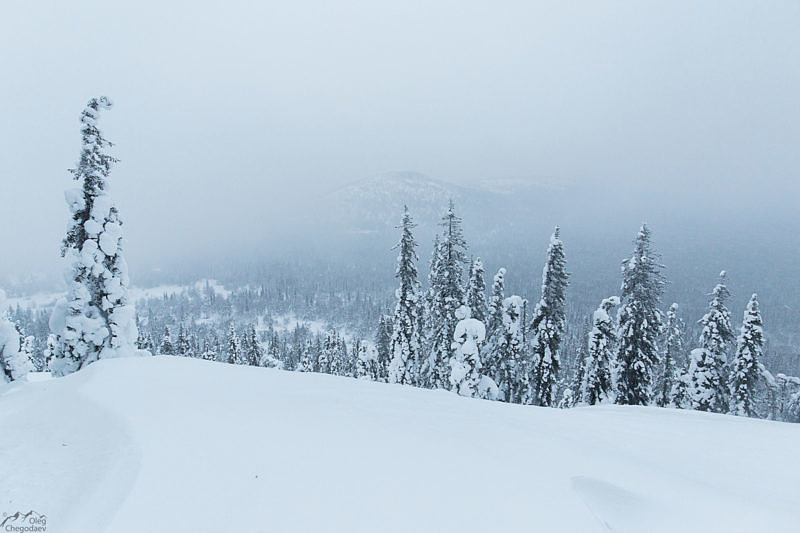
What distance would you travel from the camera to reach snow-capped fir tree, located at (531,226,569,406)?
22.7 meters

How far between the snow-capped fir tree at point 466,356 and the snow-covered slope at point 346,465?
1104cm

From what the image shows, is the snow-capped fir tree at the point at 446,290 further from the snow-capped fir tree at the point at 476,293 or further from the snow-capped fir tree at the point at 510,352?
the snow-capped fir tree at the point at 510,352

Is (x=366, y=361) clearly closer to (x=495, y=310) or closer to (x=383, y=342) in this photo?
(x=383, y=342)

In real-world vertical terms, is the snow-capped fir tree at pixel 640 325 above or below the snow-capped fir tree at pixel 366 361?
above

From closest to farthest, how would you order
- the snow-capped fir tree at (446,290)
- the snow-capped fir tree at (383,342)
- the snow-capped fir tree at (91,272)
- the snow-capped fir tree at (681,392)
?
the snow-capped fir tree at (91,272) → the snow-capped fir tree at (446,290) → the snow-capped fir tree at (681,392) → the snow-capped fir tree at (383,342)

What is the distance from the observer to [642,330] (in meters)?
21.7

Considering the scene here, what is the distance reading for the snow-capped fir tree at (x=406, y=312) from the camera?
23328mm

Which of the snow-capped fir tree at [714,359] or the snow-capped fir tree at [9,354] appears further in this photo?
the snow-capped fir tree at [714,359]

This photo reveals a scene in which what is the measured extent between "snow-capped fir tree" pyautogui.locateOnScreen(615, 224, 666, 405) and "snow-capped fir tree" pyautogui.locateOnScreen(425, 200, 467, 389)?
9905 mm

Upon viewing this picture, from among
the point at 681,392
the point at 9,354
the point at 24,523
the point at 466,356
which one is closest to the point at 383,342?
the point at 466,356

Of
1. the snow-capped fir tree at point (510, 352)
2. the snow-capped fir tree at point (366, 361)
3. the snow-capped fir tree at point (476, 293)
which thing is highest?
Answer: the snow-capped fir tree at point (476, 293)

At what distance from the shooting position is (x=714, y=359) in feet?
74.7

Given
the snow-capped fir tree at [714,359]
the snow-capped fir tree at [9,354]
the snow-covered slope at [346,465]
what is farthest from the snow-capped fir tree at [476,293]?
the snow-capped fir tree at [9,354]

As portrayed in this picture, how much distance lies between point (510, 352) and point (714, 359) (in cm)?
1233
